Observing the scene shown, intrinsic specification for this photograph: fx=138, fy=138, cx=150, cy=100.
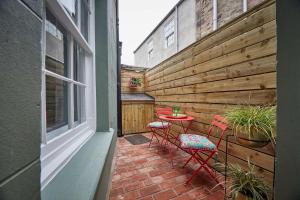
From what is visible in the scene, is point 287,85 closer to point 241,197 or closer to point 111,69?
point 241,197

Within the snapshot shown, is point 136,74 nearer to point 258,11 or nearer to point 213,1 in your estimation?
point 213,1

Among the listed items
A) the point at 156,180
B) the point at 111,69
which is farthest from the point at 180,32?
the point at 156,180

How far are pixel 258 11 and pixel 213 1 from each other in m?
3.49

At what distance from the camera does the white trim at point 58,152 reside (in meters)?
0.63

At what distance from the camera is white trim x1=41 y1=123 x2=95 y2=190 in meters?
0.63

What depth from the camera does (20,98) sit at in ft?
0.93

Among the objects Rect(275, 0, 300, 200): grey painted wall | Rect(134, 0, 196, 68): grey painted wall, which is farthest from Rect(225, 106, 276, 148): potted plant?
Rect(134, 0, 196, 68): grey painted wall

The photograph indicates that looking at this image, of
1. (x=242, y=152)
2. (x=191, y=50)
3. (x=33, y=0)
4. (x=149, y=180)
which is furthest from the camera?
Result: (x=191, y=50)

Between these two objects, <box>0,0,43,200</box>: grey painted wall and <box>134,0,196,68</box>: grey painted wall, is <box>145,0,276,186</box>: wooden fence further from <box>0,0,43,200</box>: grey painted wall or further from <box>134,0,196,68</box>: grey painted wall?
<box>134,0,196,68</box>: grey painted wall

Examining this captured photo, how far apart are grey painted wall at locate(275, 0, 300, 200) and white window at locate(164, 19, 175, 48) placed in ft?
18.9

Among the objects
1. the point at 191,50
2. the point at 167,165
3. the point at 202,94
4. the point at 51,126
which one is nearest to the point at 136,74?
the point at 191,50

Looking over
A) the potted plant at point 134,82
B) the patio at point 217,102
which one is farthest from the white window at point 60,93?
the potted plant at point 134,82

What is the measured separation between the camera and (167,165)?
2207 mm

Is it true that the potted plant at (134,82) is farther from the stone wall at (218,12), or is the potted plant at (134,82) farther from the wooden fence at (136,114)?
the stone wall at (218,12)
